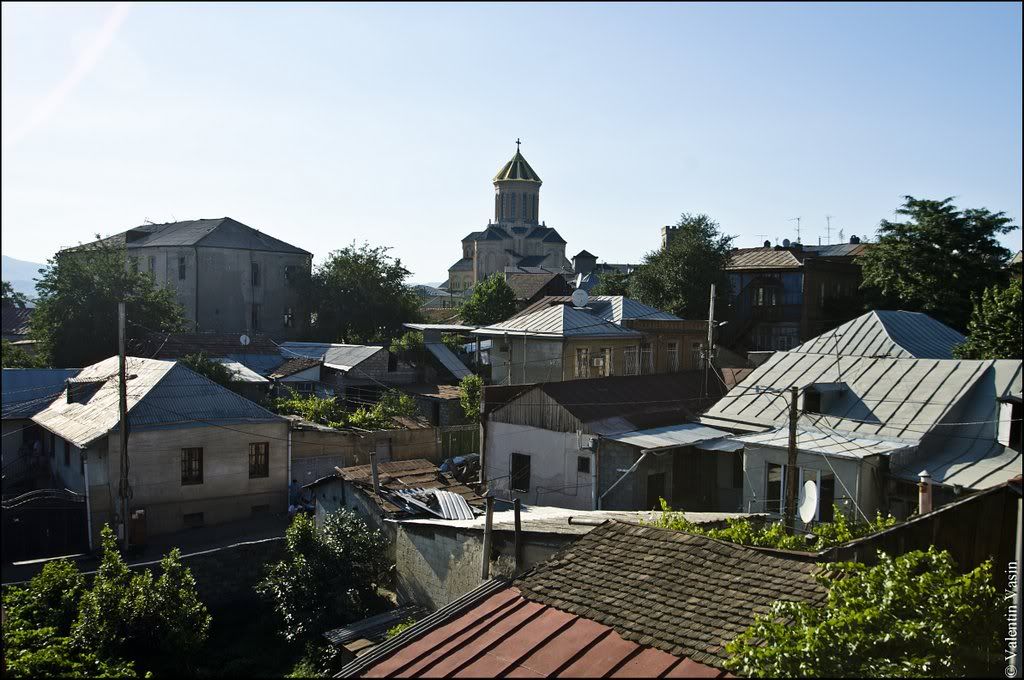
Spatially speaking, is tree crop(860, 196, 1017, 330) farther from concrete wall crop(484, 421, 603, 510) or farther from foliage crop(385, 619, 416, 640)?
foliage crop(385, 619, 416, 640)

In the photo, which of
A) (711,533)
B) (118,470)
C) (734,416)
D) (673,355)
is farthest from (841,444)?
(118,470)

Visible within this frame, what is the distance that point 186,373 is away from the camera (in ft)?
75.1

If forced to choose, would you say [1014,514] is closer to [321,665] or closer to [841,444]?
[841,444]

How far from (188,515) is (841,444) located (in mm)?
16544

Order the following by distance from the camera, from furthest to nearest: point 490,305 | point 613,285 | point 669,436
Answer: point 490,305 → point 613,285 → point 669,436

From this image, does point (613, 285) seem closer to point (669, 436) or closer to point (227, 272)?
point (227, 272)

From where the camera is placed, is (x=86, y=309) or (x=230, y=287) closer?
(x=86, y=309)

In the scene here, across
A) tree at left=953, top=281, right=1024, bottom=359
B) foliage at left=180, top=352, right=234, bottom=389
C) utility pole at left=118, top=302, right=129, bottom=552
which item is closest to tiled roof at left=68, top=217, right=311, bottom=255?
foliage at left=180, top=352, right=234, bottom=389

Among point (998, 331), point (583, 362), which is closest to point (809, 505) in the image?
point (998, 331)

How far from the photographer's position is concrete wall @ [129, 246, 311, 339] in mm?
45812

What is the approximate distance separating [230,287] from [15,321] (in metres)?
18.0

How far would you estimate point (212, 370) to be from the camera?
29609mm

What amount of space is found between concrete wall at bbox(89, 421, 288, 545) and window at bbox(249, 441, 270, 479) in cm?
10

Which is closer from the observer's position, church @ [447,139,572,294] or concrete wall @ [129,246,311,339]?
concrete wall @ [129,246,311,339]
